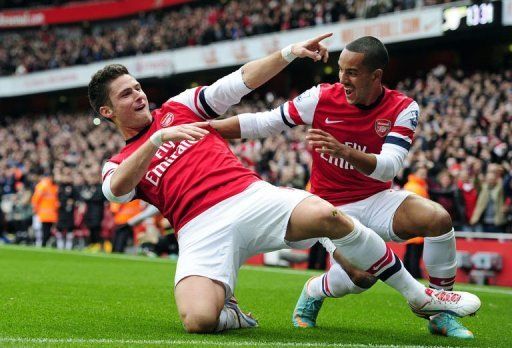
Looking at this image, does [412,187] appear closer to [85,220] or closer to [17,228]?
[85,220]

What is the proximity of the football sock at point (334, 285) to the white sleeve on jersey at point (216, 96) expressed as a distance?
1.43 m

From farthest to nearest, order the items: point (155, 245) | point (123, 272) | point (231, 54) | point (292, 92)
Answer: point (292, 92) < point (231, 54) < point (155, 245) < point (123, 272)

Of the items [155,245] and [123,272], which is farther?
[155,245]

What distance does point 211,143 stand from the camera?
5898mm

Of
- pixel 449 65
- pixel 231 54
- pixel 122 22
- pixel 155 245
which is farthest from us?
pixel 122 22

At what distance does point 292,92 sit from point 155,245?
15.4 metres

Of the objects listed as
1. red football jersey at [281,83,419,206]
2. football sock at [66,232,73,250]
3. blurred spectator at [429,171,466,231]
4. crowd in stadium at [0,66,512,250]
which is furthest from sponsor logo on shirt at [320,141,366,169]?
football sock at [66,232,73,250]

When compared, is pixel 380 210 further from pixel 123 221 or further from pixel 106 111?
pixel 123 221

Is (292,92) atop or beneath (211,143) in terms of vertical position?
beneath

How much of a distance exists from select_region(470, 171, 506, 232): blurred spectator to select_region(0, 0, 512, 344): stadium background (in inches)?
1.0

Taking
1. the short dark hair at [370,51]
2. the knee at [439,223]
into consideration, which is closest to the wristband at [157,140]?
the short dark hair at [370,51]

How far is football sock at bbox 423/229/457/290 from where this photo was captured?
6.02 metres

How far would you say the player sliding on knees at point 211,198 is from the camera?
538cm

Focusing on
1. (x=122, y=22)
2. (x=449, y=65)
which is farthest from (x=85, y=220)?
(x=122, y=22)
